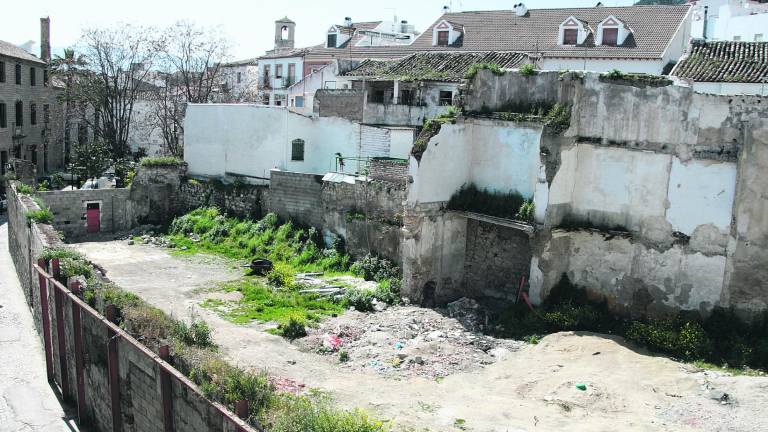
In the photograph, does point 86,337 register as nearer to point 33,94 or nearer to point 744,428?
point 744,428

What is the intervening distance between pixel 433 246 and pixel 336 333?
14.1 ft

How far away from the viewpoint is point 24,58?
4500 centimetres

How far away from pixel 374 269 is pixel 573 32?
18.0 metres

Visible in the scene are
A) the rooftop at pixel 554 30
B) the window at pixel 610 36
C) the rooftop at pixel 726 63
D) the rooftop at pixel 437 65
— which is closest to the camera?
the rooftop at pixel 726 63

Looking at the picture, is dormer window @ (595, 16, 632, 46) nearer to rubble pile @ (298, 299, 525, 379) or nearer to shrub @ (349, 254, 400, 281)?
shrub @ (349, 254, 400, 281)

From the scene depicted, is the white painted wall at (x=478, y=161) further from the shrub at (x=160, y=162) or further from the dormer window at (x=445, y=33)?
the dormer window at (x=445, y=33)

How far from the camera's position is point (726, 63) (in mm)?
27156

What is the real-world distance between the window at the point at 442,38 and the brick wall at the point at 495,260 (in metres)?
19.6

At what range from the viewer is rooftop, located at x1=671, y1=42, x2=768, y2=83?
25750 millimetres

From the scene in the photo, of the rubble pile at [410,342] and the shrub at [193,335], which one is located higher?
the shrub at [193,335]

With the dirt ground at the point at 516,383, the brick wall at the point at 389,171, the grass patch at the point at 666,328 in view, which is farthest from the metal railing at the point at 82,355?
the brick wall at the point at 389,171

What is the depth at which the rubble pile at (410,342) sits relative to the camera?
16.6 m

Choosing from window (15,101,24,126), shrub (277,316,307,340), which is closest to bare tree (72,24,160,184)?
window (15,101,24,126)

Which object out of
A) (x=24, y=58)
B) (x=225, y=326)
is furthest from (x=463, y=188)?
(x=24, y=58)
